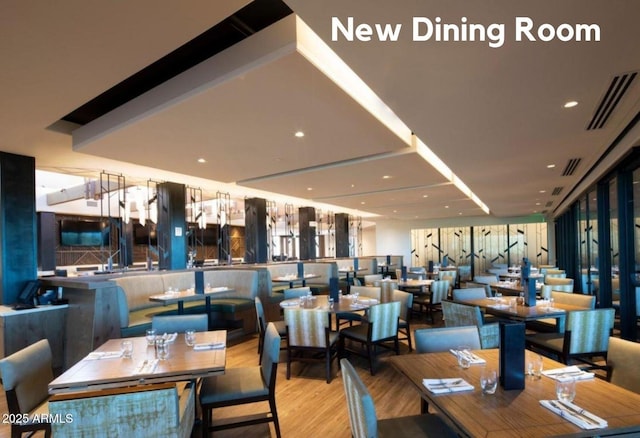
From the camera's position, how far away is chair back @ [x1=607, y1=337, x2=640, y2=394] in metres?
2.21

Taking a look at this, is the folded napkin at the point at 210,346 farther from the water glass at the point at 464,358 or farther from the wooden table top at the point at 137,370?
the water glass at the point at 464,358

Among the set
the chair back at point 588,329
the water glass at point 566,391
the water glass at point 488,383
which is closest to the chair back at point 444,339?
the water glass at point 488,383

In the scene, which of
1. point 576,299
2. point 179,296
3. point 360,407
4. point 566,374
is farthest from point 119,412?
point 576,299

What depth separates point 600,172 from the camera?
4988 millimetres

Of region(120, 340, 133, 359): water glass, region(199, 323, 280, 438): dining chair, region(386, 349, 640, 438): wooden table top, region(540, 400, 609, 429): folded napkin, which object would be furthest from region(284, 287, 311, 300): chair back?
region(540, 400, 609, 429): folded napkin

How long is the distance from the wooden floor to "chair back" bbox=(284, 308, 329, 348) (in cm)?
48

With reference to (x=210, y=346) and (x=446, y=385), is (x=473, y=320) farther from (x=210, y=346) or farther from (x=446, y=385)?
(x=210, y=346)

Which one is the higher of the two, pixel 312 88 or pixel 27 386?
pixel 312 88

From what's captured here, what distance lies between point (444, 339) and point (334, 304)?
2160 millimetres

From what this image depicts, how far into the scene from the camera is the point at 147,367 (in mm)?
2293

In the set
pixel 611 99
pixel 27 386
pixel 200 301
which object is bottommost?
pixel 200 301

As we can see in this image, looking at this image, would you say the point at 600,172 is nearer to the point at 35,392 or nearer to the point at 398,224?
the point at 35,392

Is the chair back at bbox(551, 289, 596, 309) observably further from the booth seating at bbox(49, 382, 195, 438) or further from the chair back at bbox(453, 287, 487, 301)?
the booth seating at bbox(49, 382, 195, 438)

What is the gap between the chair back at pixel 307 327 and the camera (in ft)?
12.5
